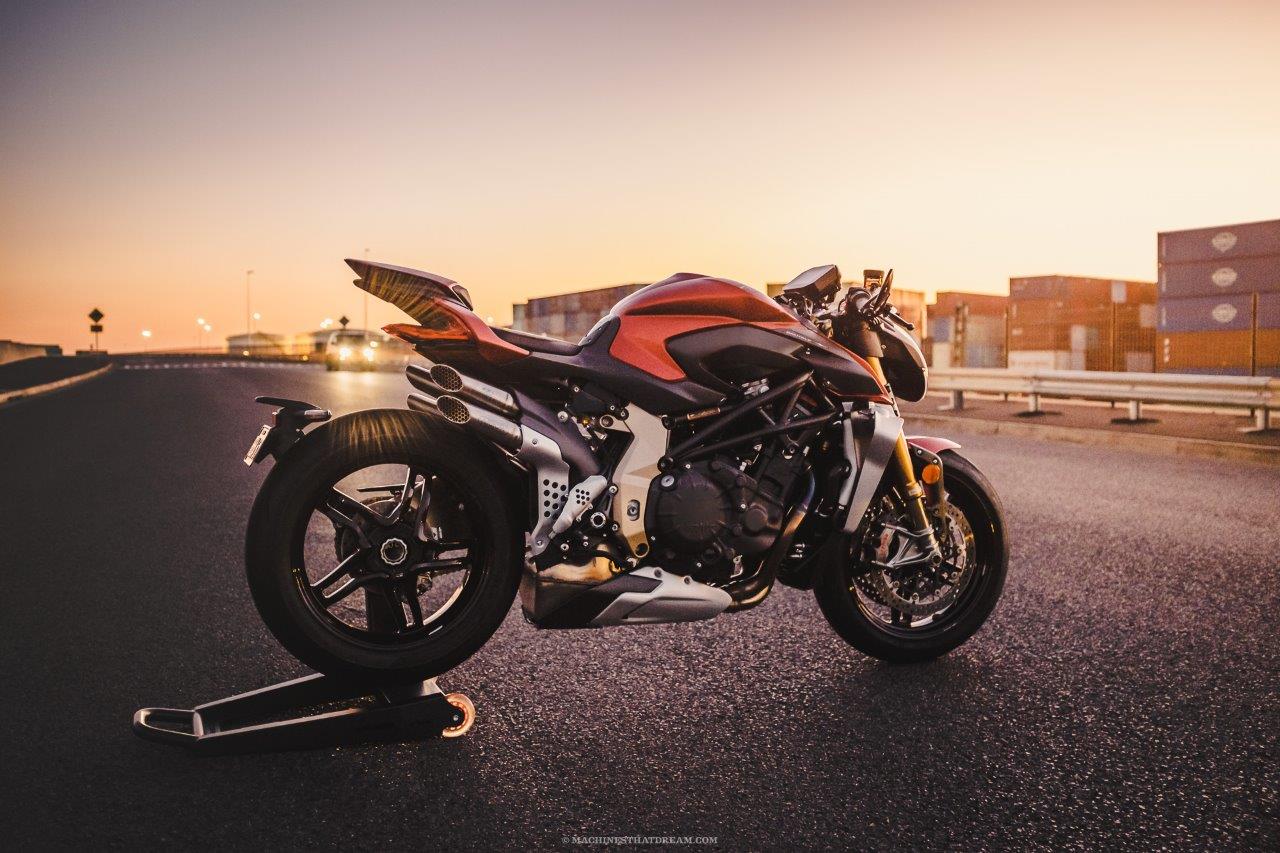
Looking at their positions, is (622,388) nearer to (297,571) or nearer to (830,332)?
(830,332)

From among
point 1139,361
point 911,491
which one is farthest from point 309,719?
point 1139,361

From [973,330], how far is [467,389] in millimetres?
42334

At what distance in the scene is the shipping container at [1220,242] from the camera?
76.5ft

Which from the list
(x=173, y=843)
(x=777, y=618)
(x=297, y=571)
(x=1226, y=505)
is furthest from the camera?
(x=1226, y=505)

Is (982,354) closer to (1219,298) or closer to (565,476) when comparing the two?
(1219,298)

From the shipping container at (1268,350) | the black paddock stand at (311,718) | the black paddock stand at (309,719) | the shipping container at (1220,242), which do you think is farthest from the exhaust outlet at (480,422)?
the shipping container at (1220,242)

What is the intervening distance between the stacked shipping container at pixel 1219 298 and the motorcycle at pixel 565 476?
79.2 ft

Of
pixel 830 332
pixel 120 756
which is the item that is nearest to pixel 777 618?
pixel 830 332

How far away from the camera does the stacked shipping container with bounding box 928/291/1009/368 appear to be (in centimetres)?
4084

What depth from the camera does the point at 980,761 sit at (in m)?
2.78

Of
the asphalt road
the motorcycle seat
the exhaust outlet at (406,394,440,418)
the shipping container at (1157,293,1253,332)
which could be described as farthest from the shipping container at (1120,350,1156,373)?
the exhaust outlet at (406,394,440,418)

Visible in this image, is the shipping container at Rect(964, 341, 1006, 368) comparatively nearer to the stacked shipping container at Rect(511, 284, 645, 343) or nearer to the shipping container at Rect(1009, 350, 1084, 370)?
the shipping container at Rect(1009, 350, 1084, 370)

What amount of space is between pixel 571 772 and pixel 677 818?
401 millimetres

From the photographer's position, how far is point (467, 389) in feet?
9.71
